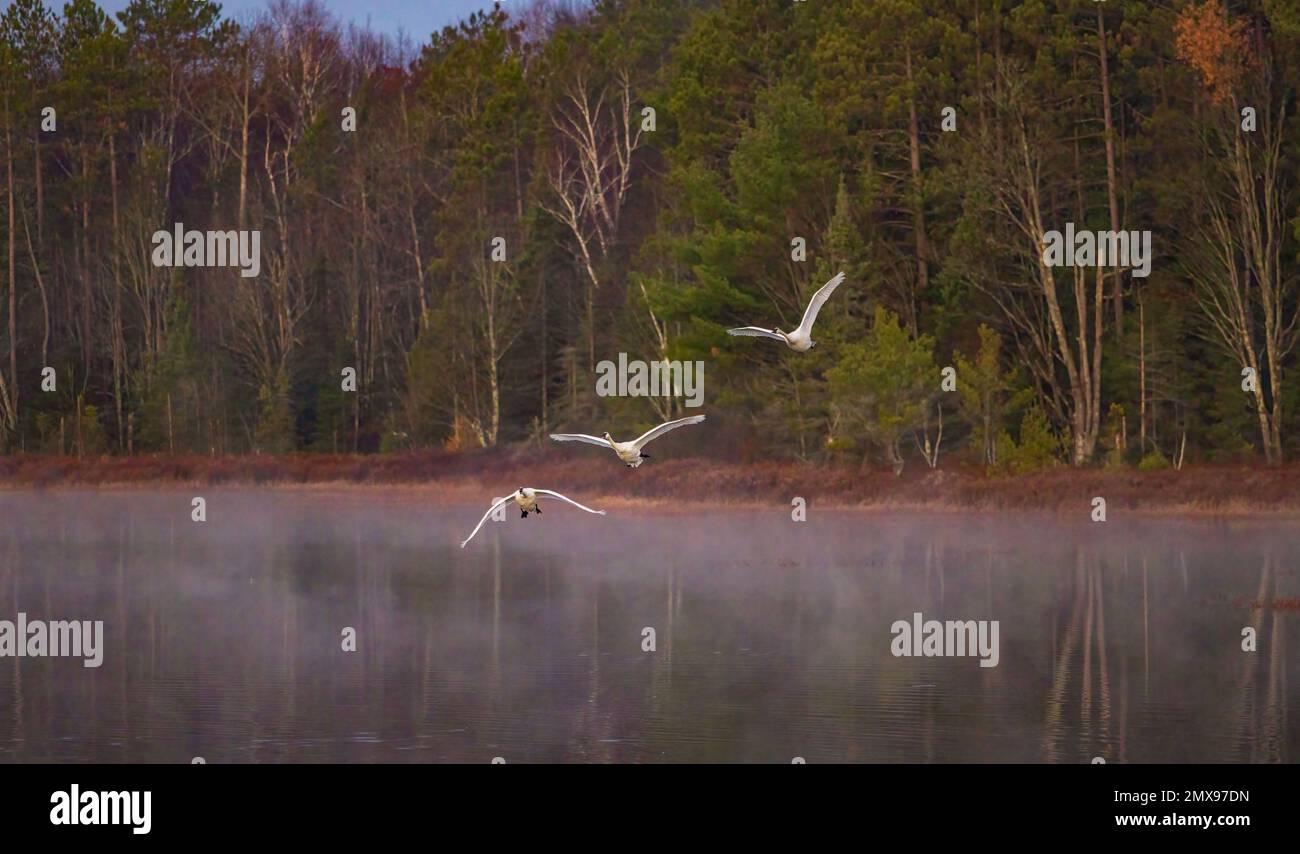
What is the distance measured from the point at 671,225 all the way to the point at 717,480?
12.2 metres

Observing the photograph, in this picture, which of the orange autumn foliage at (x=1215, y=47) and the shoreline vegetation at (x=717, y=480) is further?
the orange autumn foliage at (x=1215, y=47)

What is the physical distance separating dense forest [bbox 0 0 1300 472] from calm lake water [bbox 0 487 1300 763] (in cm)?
630

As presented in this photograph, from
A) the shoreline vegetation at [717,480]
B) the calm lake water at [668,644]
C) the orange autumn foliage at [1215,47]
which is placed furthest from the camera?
the orange autumn foliage at [1215,47]

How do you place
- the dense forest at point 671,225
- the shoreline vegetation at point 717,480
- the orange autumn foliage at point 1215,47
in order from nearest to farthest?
the shoreline vegetation at point 717,480 < the orange autumn foliage at point 1215,47 < the dense forest at point 671,225

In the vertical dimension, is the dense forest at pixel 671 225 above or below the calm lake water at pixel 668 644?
above

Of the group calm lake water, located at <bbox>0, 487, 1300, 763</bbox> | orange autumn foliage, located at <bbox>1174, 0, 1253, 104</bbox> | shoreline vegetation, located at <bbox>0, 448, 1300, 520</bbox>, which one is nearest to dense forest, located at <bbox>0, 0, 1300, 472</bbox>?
orange autumn foliage, located at <bbox>1174, 0, 1253, 104</bbox>

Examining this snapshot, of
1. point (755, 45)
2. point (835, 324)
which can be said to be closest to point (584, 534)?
point (835, 324)

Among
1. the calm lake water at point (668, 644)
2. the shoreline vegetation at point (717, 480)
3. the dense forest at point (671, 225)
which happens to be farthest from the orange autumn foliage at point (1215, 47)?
the calm lake water at point (668, 644)

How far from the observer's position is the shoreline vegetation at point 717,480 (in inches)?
1674

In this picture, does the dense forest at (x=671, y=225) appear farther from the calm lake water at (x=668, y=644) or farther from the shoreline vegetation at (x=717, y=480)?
the calm lake water at (x=668, y=644)

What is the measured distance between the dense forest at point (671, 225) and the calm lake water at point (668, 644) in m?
6.30

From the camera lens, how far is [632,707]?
22.6 meters
